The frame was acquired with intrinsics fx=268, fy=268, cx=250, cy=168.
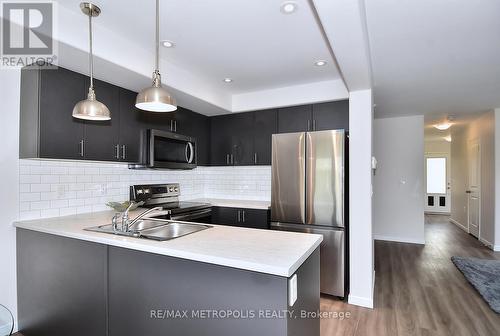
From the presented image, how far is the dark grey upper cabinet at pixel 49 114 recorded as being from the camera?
6.82ft

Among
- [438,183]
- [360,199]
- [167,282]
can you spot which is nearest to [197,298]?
[167,282]

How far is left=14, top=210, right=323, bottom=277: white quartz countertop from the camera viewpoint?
1.24 metres

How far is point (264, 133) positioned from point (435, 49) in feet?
6.64

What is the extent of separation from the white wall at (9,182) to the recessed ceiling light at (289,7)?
2224mm

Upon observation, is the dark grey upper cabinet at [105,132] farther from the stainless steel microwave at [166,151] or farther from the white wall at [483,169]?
the white wall at [483,169]

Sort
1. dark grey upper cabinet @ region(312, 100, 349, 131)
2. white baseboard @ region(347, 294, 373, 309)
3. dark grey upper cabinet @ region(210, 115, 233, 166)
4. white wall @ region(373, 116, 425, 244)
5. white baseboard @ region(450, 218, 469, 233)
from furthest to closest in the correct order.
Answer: white baseboard @ region(450, 218, 469, 233), white wall @ region(373, 116, 425, 244), dark grey upper cabinet @ region(210, 115, 233, 166), dark grey upper cabinet @ region(312, 100, 349, 131), white baseboard @ region(347, 294, 373, 309)

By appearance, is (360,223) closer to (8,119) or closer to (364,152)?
(364,152)

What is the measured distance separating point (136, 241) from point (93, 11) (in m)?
1.59

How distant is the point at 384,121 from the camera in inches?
207

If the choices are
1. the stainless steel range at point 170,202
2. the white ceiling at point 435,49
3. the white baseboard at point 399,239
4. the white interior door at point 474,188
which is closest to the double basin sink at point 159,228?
the stainless steel range at point 170,202

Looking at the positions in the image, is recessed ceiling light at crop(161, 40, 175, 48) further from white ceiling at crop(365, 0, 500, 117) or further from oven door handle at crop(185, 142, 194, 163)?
white ceiling at crop(365, 0, 500, 117)

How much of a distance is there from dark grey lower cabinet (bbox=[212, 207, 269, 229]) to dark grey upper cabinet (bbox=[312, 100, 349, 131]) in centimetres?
126

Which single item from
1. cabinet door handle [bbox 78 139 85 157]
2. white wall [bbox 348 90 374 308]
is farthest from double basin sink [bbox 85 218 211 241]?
white wall [bbox 348 90 374 308]

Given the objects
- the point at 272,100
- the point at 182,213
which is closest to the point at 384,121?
the point at 272,100
